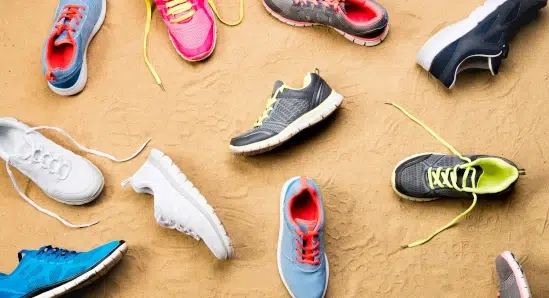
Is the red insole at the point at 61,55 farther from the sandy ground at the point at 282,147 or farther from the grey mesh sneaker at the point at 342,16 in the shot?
the grey mesh sneaker at the point at 342,16

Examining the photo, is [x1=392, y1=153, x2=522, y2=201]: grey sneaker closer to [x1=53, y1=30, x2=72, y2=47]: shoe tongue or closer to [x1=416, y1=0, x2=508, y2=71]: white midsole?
[x1=416, y1=0, x2=508, y2=71]: white midsole

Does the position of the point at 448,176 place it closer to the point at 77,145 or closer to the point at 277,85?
the point at 277,85

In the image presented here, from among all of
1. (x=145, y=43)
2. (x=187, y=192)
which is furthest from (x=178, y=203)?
(x=145, y=43)

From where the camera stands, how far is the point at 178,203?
148cm

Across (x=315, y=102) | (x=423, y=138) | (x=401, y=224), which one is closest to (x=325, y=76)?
(x=315, y=102)

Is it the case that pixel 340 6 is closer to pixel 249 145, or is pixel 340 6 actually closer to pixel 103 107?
pixel 249 145

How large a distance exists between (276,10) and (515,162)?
781 millimetres

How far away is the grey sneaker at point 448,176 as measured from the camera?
1.48m

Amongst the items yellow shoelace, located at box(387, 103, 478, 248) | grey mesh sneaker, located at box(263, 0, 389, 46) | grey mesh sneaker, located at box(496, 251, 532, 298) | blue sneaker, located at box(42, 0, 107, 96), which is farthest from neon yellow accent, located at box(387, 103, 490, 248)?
blue sneaker, located at box(42, 0, 107, 96)

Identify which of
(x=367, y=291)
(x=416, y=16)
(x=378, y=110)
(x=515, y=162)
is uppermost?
(x=416, y=16)

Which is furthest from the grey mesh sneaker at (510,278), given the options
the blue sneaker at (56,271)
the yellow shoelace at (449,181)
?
the blue sneaker at (56,271)

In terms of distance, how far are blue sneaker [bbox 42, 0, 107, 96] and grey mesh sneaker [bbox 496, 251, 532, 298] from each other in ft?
3.91

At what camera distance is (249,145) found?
5.04 ft

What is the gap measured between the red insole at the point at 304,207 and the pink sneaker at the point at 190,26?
498 mm
